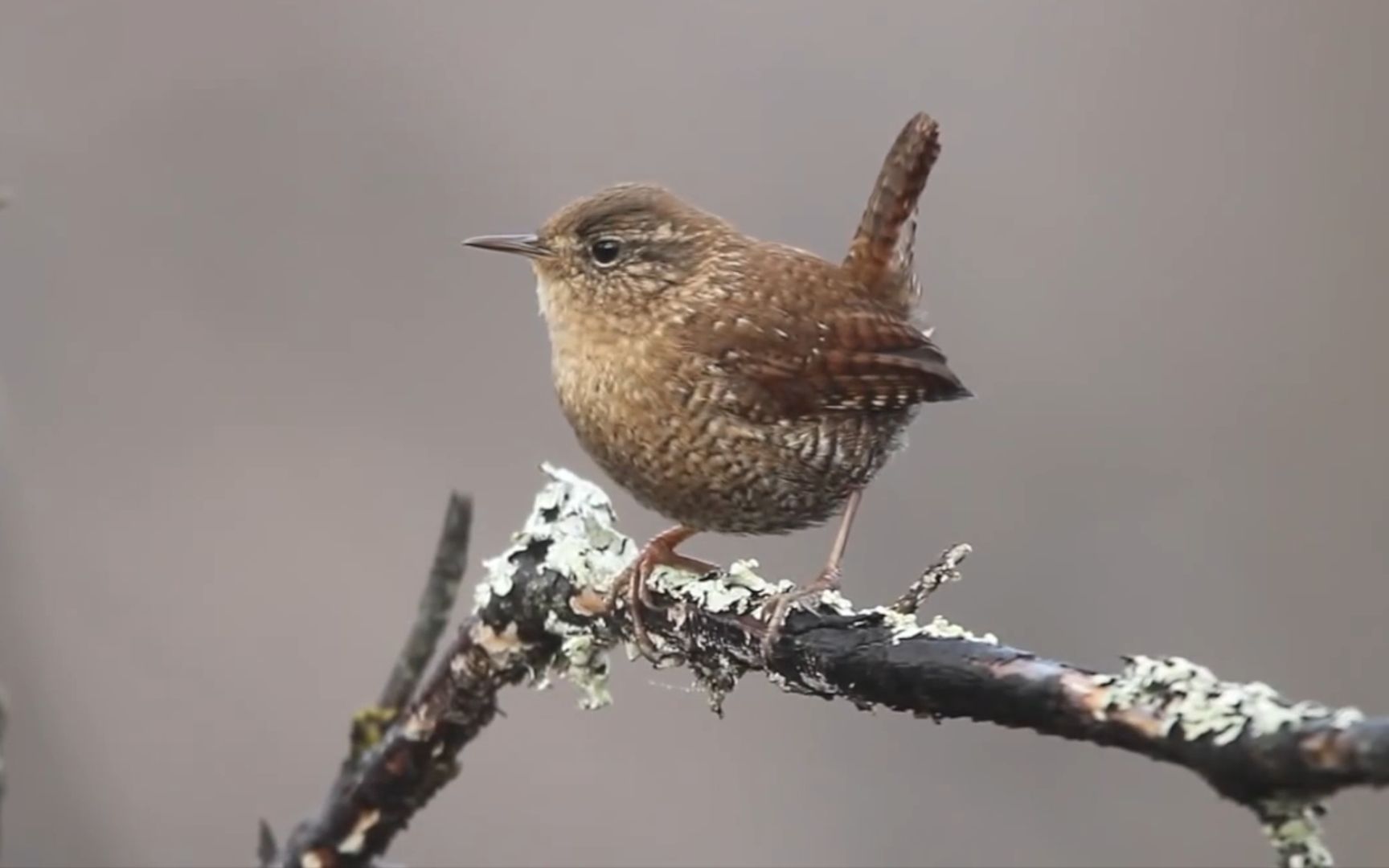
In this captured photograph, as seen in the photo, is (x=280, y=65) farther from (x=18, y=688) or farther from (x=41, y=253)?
(x=18, y=688)

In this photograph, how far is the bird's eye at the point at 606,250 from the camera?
2.39 m

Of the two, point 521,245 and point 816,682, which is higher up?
point 521,245

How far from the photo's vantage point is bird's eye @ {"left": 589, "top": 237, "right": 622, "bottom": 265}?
239 cm

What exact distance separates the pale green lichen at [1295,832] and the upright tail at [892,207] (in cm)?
157

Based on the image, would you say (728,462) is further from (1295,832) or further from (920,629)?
(1295,832)

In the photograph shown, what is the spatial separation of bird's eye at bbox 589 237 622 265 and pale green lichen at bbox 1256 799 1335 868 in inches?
62.3

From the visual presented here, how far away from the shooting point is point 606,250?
2.39 m

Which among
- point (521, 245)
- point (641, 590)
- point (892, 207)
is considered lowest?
point (641, 590)

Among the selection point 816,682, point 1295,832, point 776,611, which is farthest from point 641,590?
point 1295,832

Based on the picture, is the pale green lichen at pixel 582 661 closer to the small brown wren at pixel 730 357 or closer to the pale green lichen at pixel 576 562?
the pale green lichen at pixel 576 562

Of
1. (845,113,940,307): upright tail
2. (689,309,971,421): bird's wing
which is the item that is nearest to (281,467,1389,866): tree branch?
(689,309,971,421): bird's wing

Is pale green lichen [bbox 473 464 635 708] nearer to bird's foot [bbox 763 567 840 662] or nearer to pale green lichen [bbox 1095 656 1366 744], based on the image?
bird's foot [bbox 763 567 840 662]

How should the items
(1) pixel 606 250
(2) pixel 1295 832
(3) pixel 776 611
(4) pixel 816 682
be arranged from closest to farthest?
(2) pixel 1295 832 → (4) pixel 816 682 → (3) pixel 776 611 → (1) pixel 606 250

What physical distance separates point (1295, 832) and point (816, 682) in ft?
1.81
